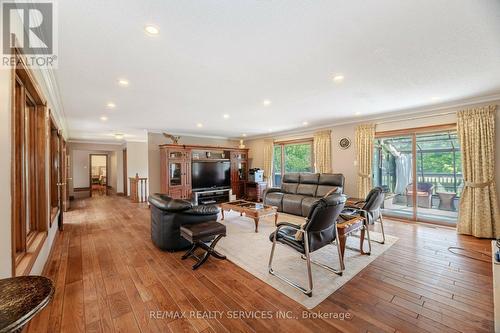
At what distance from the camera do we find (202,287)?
2287 millimetres

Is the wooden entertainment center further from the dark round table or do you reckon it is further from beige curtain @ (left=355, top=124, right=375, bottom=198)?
the dark round table

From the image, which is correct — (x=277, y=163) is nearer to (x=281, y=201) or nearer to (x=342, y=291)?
(x=281, y=201)

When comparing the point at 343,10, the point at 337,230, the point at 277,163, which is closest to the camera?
the point at 343,10

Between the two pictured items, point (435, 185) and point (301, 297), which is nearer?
point (301, 297)

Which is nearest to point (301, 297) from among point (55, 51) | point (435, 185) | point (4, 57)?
point (4, 57)

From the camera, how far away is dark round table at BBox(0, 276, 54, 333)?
69cm

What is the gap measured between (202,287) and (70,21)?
2.72m

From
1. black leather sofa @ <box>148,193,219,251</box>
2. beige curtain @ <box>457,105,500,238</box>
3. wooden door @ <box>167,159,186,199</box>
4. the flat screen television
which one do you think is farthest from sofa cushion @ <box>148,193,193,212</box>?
beige curtain @ <box>457,105,500,238</box>

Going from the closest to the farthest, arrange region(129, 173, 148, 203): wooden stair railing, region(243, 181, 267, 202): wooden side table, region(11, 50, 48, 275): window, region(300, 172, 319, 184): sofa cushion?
1. region(11, 50, 48, 275): window
2. region(300, 172, 319, 184): sofa cushion
3. region(129, 173, 148, 203): wooden stair railing
4. region(243, 181, 267, 202): wooden side table

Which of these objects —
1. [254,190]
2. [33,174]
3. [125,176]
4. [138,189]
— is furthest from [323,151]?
[125,176]

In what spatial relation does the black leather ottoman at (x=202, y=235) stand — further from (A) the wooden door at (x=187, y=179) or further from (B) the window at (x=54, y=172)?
(A) the wooden door at (x=187, y=179)

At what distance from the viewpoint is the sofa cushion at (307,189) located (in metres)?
5.47

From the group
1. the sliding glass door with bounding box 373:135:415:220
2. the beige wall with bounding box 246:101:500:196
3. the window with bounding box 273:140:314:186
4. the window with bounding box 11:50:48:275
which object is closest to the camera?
the window with bounding box 11:50:48:275

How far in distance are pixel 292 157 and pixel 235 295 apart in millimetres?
5938
